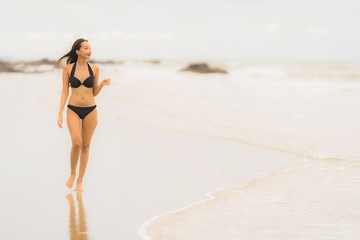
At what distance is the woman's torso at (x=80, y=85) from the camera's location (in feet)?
23.3

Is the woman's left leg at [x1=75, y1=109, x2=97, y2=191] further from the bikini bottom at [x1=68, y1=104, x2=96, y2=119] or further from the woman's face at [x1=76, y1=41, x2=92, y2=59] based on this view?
the woman's face at [x1=76, y1=41, x2=92, y2=59]

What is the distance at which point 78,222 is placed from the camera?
19.4 feet

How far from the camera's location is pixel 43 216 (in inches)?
239

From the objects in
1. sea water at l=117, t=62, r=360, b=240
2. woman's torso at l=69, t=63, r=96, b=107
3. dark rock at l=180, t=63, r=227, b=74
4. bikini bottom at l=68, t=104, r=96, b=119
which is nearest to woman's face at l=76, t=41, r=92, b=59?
woman's torso at l=69, t=63, r=96, b=107

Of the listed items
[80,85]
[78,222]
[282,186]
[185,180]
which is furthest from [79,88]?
[282,186]

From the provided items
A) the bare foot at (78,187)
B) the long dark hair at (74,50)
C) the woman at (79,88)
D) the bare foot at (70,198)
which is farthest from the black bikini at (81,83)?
the bare foot at (70,198)

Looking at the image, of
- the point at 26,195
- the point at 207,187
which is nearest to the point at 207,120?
the point at 207,187

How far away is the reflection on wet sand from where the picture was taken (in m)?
5.44

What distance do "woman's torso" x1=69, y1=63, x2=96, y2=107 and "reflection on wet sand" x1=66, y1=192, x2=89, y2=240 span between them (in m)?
1.11

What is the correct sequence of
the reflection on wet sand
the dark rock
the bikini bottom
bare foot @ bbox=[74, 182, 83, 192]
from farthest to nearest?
the dark rock < bare foot @ bbox=[74, 182, 83, 192] < the bikini bottom < the reflection on wet sand

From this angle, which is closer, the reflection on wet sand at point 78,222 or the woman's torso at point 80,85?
the reflection on wet sand at point 78,222

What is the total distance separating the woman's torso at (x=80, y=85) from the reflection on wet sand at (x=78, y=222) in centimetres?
111

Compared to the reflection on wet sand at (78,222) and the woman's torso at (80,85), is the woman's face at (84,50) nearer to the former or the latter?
the woman's torso at (80,85)

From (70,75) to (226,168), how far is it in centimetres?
316
